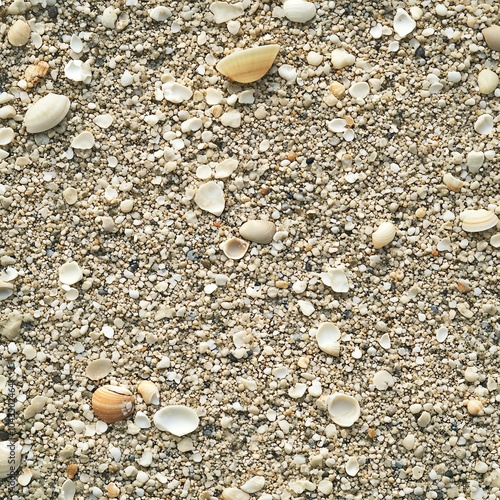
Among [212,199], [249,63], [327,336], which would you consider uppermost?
[249,63]

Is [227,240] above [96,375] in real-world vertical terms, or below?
above

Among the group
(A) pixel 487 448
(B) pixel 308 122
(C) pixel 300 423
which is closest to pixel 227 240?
(B) pixel 308 122

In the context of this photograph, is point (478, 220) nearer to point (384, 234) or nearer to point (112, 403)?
point (384, 234)

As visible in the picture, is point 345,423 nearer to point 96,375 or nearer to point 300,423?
point 300,423

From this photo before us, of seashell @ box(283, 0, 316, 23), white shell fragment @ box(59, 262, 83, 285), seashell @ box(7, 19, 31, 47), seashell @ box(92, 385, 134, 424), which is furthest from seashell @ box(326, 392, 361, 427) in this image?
seashell @ box(7, 19, 31, 47)

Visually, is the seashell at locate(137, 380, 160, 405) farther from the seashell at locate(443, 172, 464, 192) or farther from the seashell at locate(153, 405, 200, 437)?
the seashell at locate(443, 172, 464, 192)

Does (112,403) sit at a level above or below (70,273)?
below

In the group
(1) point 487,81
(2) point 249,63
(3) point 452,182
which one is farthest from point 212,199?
(1) point 487,81
